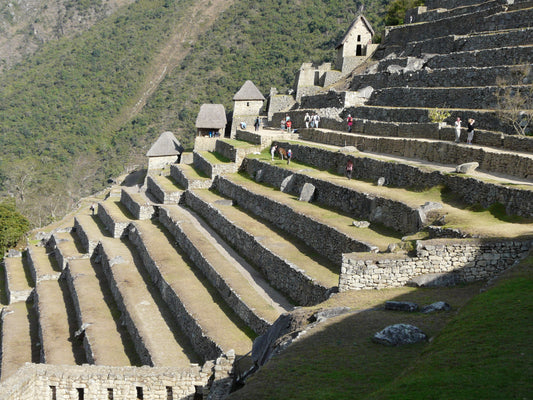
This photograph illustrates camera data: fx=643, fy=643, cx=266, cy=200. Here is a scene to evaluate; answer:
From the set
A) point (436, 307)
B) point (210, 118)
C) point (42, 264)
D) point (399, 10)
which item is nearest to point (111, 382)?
point (436, 307)

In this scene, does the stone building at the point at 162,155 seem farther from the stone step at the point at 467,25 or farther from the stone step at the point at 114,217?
the stone step at the point at 467,25

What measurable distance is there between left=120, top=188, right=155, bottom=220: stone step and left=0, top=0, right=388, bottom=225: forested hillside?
24.9 m

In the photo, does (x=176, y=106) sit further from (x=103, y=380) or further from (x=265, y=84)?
(x=103, y=380)

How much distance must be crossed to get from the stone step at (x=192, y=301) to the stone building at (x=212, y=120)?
51.2 ft

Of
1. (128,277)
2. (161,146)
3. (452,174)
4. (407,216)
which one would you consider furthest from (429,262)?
(161,146)

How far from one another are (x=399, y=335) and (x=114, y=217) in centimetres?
2390

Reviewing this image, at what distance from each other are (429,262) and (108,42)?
3344 inches

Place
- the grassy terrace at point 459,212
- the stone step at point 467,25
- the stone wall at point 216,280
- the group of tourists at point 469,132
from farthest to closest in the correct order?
the stone step at point 467,25 < the group of tourists at point 469,132 < the stone wall at point 216,280 < the grassy terrace at point 459,212

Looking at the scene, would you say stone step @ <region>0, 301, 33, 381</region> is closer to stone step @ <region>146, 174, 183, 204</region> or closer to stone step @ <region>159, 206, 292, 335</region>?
stone step @ <region>159, 206, 292, 335</region>

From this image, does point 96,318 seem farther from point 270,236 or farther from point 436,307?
point 436,307

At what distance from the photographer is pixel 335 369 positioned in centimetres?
977

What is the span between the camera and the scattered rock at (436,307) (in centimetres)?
1181

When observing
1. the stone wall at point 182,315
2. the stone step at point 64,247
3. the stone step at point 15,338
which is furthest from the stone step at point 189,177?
the stone step at point 15,338

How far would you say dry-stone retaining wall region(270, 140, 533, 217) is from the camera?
16.0 metres
